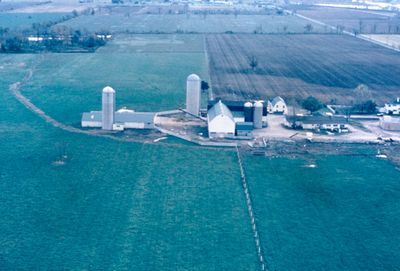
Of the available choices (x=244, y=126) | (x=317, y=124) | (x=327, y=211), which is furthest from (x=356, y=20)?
(x=327, y=211)

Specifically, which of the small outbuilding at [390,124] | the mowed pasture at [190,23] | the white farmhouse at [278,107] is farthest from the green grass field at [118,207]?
the mowed pasture at [190,23]

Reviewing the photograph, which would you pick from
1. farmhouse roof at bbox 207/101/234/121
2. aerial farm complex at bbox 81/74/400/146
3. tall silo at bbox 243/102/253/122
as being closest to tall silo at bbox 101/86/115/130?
aerial farm complex at bbox 81/74/400/146

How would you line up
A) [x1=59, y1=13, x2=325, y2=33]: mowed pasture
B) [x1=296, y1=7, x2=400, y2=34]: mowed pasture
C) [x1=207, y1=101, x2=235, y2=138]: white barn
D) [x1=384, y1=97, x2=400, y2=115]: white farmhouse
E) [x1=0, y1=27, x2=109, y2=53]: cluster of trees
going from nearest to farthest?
[x1=207, y1=101, x2=235, y2=138]: white barn
[x1=384, y1=97, x2=400, y2=115]: white farmhouse
[x1=0, y1=27, x2=109, y2=53]: cluster of trees
[x1=59, y1=13, x2=325, y2=33]: mowed pasture
[x1=296, y1=7, x2=400, y2=34]: mowed pasture

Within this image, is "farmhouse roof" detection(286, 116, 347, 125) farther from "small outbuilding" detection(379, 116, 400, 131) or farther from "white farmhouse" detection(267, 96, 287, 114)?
"white farmhouse" detection(267, 96, 287, 114)

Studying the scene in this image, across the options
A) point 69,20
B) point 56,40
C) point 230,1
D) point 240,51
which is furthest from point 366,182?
point 230,1

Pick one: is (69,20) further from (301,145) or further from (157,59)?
(301,145)

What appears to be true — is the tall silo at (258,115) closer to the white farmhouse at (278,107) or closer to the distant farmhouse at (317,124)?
the distant farmhouse at (317,124)
